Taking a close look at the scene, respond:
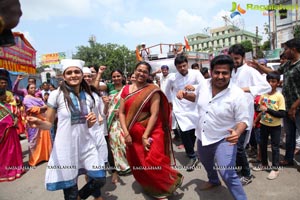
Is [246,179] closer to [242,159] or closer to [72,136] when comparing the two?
[242,159]

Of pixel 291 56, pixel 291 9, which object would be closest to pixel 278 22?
pixel 291 9

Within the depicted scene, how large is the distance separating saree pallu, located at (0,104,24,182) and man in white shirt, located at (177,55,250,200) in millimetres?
3237

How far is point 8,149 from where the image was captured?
396cm

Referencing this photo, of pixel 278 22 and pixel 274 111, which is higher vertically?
pixel 278 22

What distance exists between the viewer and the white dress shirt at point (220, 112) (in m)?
2.30

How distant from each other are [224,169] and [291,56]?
1.88 meters

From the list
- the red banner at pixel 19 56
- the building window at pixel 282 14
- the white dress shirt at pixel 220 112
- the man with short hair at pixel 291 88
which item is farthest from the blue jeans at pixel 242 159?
the building window at pixel 282 14

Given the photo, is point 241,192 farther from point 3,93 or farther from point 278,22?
point 278,22

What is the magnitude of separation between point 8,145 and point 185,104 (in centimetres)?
308

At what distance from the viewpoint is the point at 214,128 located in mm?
2439

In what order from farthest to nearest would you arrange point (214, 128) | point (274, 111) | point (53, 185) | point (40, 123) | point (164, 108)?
point (274, 111) < point (164, 108) < point (214, 128) < point (53, 185) < point (40, 123)

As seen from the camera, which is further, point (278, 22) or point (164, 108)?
point (278, 22)

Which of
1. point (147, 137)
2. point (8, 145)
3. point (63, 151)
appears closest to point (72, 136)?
point (63, 151)

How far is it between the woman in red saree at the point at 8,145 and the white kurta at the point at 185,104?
9.25ft
